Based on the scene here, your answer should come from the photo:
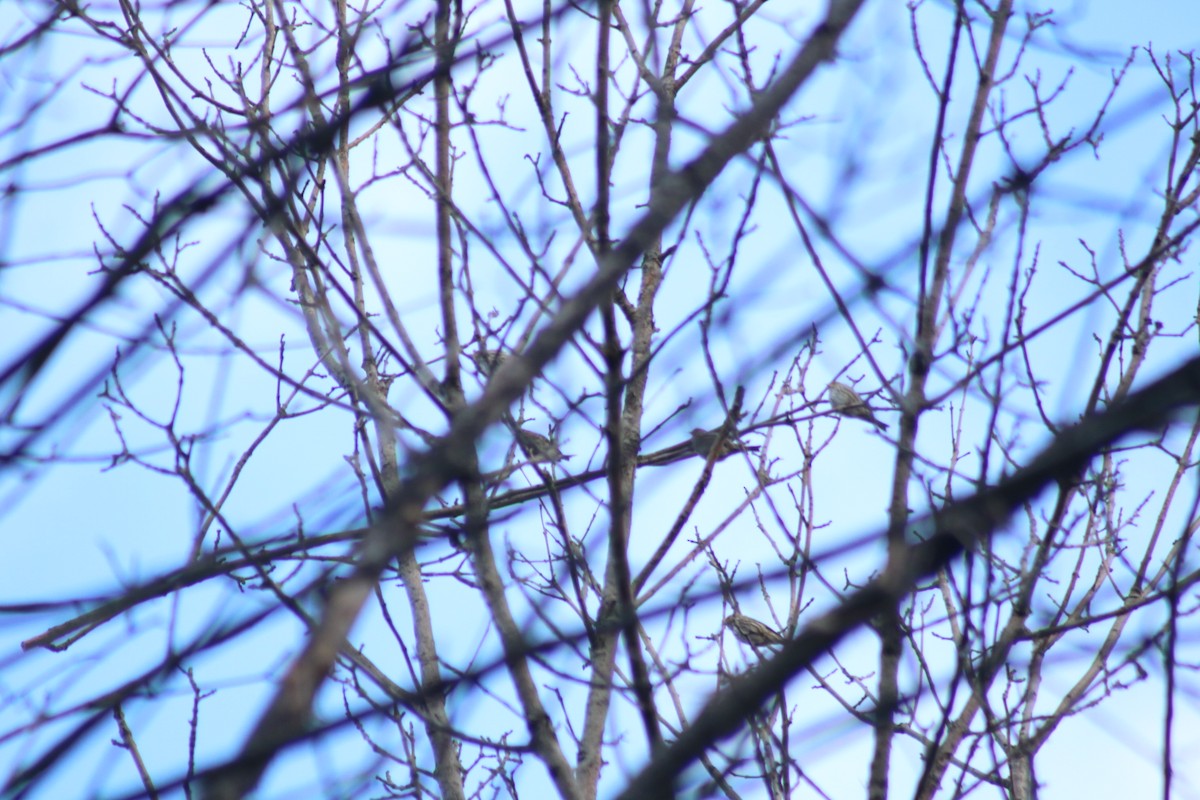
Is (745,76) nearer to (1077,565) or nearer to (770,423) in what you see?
(770,423)

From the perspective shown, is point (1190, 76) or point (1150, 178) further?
point (1190, 76)

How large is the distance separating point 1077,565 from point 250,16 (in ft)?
12.4

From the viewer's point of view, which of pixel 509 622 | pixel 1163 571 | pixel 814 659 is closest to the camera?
pixel 814 659

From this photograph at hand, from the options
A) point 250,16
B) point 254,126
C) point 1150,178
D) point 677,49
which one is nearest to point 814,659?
point 254,126

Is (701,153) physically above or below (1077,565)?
below

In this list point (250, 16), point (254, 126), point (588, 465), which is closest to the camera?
point (254, 126)

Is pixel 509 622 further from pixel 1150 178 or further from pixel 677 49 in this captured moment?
pixel 677 49

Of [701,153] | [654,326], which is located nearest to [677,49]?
[654,326]

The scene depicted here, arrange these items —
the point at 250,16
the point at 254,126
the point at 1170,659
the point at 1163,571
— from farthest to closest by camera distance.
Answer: the point at 250,16 → the point at 1163,571 → the point at 254,126 → the point at 1170,659

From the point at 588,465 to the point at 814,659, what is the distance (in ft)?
7.42

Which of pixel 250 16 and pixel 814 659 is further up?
pixel 250 16

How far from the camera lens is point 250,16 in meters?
4.88

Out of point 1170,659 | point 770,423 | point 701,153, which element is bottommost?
point 1170,659

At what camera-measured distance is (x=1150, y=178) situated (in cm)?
275
